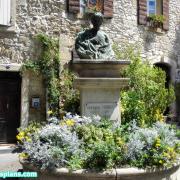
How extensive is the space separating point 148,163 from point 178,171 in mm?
649

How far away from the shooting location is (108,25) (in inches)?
439

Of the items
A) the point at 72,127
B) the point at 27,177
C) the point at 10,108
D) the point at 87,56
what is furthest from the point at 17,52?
the point at 27,177

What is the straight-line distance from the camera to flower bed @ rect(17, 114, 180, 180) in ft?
13.7

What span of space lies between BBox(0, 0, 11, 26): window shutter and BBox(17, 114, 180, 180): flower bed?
17.4 ft

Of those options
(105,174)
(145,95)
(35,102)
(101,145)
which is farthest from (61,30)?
(105,174)

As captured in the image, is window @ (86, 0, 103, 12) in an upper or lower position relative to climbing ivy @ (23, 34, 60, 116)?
upper

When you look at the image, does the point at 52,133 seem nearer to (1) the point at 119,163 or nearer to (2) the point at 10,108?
(1) the point at 119,163

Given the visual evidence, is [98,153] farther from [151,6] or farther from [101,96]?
[151,6]

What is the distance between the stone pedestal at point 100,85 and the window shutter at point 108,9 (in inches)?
215

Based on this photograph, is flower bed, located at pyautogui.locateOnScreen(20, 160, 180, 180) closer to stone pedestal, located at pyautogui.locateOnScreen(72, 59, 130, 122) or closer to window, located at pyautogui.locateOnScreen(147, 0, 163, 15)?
stone pedestal, located at pyautogui.locateOnScreen(72, 59, 130, 122)

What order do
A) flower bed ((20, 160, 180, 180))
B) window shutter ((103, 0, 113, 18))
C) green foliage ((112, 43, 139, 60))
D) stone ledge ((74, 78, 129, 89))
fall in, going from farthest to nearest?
window shutter ((103, 0, 113, 18))
green foliage ((112, 43, 139, 60))
stone ledge ((74, 78, 129, 89))
flower bed ((20, 160, 180, 180))

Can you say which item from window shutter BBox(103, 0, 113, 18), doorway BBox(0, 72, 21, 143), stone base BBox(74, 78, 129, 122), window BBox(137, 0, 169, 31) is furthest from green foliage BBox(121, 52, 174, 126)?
doorway BBox(0, 72, 21, 143)

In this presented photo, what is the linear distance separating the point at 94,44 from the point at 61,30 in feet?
14.6

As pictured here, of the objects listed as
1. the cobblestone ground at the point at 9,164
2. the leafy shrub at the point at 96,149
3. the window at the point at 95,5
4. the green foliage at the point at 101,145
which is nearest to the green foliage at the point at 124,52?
the window at the point at 95,5
